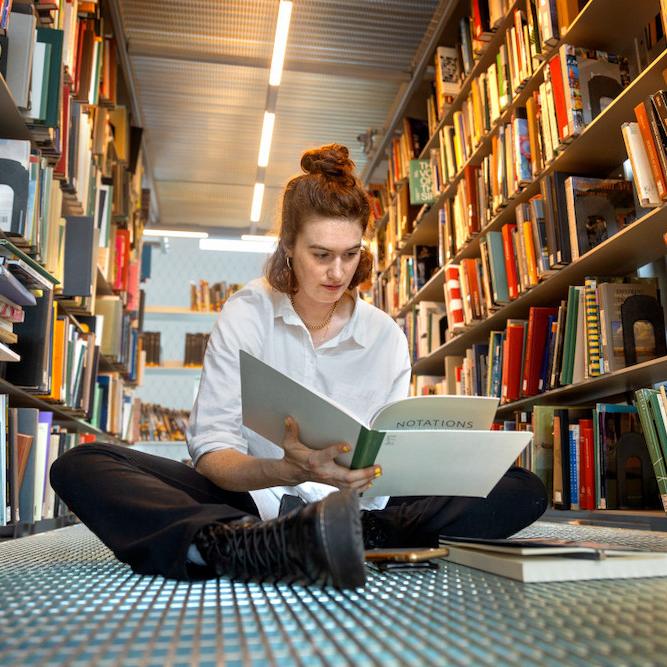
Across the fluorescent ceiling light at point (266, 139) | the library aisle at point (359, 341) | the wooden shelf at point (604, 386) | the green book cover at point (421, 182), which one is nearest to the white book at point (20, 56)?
the library aisle at point (359, 341)

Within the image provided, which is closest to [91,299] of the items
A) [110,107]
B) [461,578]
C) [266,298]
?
[110,107]

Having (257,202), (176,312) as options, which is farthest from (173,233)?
(257,202)

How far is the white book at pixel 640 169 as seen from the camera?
169cm

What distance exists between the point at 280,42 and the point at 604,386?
2287 mm

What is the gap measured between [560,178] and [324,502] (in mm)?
1721

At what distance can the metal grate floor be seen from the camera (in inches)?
22.4

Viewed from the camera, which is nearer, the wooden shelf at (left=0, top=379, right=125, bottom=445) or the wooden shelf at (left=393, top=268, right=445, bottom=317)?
the wooden shelf at (left=0, top=379, right=125, bottom=445)

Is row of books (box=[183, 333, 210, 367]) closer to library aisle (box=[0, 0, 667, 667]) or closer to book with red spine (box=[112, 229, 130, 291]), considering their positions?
library aisle (box=[0, 0, 667, 667])

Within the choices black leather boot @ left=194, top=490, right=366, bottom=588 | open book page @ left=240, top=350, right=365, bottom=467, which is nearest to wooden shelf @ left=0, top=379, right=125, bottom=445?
open book page @ left=240, top=350, right=365, bottom=467

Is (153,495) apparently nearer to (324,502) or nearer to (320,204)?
(324,502)

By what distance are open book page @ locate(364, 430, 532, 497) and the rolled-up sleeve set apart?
13.2 inches

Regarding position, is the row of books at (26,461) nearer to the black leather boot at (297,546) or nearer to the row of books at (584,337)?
A: the black leather boot at (297,546)

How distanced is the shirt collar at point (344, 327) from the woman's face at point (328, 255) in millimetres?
57

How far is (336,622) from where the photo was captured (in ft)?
2.25
